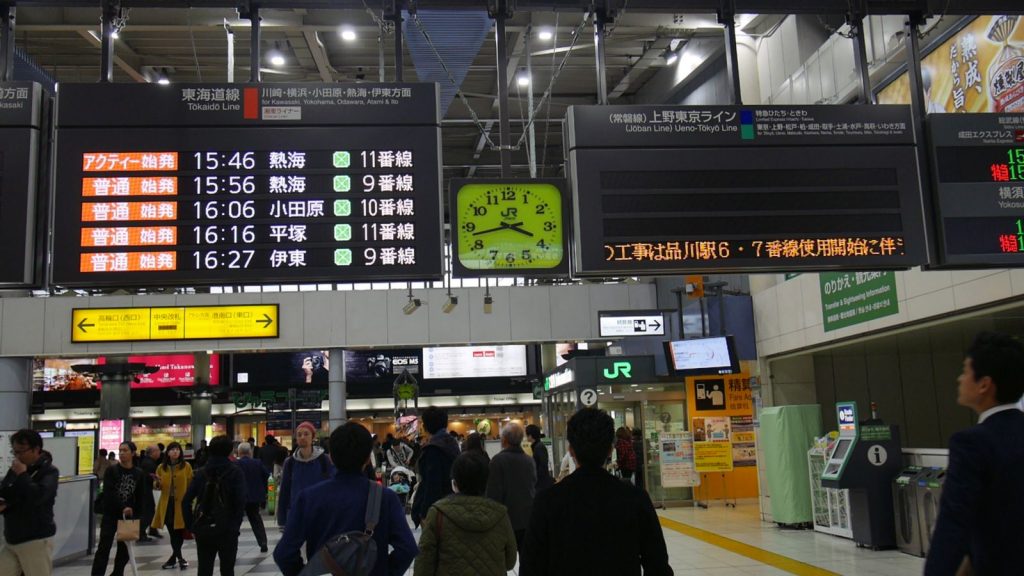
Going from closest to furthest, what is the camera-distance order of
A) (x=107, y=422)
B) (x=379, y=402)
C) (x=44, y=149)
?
(x=44, y=149), (x=107, y=422), (x=379, y=402)

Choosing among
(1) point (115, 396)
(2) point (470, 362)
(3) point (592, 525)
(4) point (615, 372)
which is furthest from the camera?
(2) point (470, 362)

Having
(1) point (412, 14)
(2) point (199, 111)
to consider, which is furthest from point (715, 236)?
(2) point (199, 111)

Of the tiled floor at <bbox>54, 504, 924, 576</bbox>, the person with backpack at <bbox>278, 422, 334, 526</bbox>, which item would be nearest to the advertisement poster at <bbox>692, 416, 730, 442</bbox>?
the tiled floor at <bbox>54, 504, 924, 576</bbox>

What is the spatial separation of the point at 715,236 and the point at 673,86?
462 inches

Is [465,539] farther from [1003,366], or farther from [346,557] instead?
[1003,366]

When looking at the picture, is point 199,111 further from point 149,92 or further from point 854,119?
point 854,119

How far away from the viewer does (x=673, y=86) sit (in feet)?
54.9

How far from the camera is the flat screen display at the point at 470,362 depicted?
28.6 meters

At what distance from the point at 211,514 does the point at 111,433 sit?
51.5 ft

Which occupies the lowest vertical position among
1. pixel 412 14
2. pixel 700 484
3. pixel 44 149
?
pixel 700 484

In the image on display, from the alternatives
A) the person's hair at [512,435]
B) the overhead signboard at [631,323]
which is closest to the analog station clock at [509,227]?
the person's hair at [512,435]

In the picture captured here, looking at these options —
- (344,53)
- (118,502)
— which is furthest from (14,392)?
(118,502)

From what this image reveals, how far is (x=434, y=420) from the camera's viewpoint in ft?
20.3

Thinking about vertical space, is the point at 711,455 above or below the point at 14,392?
below
